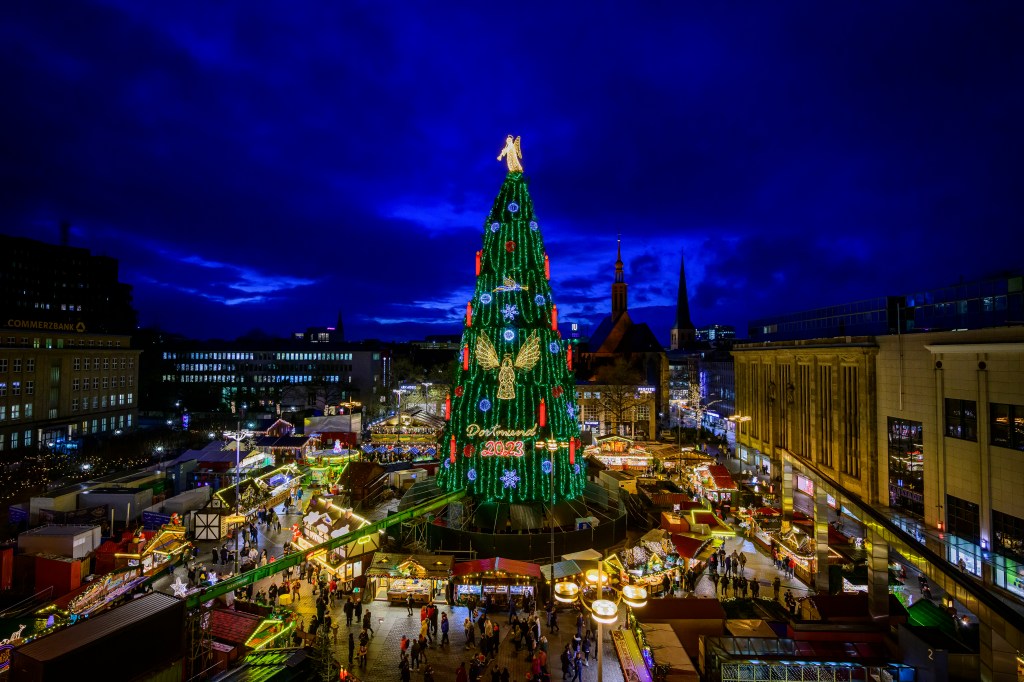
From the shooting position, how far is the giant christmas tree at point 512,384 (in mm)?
23891

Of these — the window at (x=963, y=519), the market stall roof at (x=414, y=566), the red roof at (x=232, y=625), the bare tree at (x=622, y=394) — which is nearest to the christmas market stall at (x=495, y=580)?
the market stall roof at (x=414, y=566)

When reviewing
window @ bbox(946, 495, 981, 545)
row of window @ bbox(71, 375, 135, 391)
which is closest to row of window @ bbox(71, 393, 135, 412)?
row of window @ bbox(71, 375, 135, 391)

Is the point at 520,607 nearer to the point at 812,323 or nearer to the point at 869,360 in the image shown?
the point at 869,360

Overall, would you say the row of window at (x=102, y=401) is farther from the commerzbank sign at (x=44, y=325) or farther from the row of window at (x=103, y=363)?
the commerzbank sign at (x=44, y=325)

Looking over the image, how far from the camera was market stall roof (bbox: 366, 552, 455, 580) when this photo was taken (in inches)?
764

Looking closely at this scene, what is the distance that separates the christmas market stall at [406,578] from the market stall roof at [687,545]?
386 inches

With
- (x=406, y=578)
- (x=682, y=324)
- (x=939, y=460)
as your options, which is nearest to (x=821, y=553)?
(x=939, y=460)

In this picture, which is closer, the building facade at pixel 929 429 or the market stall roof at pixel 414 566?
the market stall roof at pixel 414 566

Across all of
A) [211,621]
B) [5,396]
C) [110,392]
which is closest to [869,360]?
[211,621]

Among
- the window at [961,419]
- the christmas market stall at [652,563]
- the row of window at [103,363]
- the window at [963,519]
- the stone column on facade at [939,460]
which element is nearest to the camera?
the christmas market stall at [652,563]

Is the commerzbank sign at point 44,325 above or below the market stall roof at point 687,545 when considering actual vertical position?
above

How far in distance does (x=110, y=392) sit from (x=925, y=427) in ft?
251

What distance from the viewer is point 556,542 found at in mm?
22688

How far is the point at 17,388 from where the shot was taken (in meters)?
50.6
